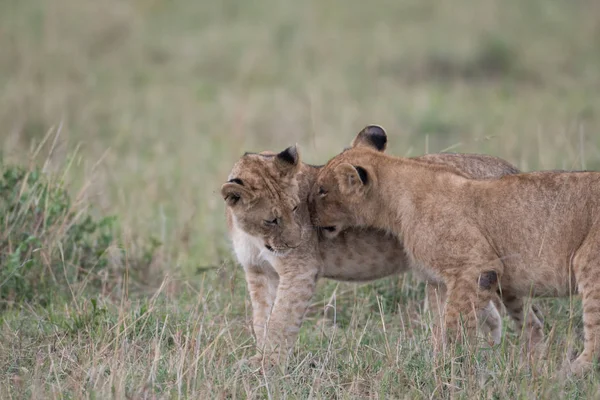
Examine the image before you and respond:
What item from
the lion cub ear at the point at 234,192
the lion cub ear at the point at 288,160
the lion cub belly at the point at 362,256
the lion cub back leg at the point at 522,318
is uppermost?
the lion cub ear at the point at 288,160

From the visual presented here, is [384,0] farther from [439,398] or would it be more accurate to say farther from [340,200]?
[439,398]

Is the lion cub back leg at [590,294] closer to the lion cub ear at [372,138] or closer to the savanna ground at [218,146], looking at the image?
the savanna ground at [218,146]

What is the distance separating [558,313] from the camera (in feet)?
22.4

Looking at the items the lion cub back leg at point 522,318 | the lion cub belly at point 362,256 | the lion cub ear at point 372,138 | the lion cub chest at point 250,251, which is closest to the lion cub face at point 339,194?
the lion cub belly at point 362,256

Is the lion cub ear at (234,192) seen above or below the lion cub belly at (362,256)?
above

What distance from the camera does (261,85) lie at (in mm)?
14391

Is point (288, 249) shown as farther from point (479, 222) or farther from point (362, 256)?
point (479, 222)

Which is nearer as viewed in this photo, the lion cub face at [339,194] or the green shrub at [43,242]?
the lion cub face at [339,194]

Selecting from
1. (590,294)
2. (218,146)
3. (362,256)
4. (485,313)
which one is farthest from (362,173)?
(218,146)

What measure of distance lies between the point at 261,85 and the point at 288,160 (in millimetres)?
8208

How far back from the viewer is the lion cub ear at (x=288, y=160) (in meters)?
6.27

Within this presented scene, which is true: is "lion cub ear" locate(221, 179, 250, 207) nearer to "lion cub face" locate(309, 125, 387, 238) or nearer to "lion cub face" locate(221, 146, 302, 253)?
"lion cub face" locate(221, 146, 302, 253)

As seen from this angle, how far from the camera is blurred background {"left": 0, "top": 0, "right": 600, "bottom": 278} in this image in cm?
1067

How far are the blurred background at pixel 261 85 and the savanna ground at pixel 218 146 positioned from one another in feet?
0.14
